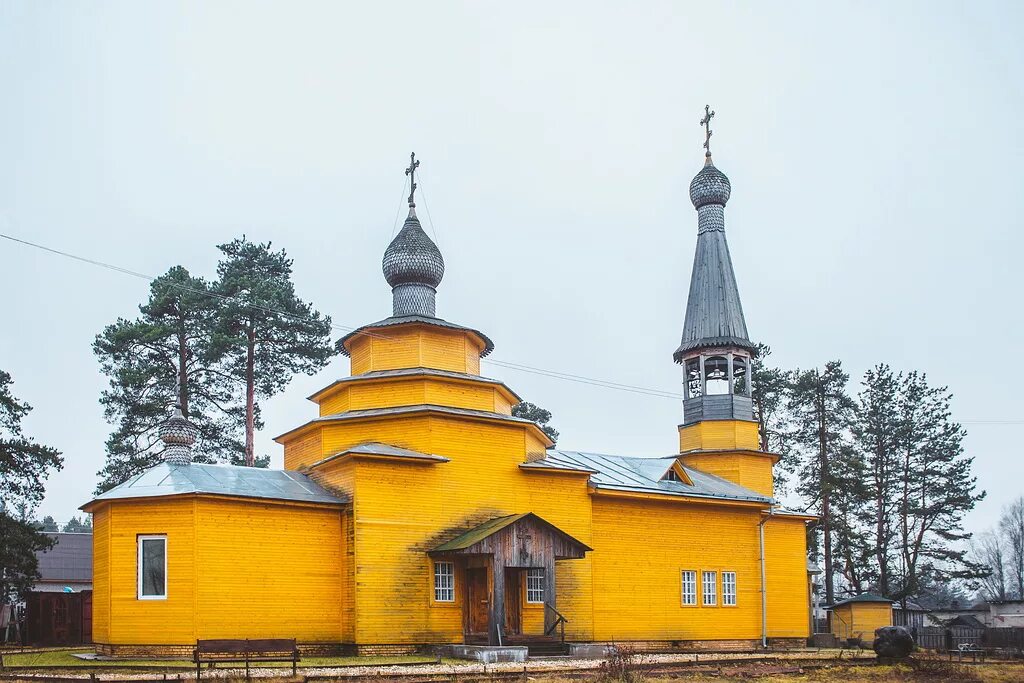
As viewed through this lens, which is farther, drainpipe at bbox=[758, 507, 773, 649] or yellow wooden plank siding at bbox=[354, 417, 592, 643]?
drainpipe at bbox=[758, 507, 773, 649]

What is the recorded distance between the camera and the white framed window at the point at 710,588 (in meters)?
28.8

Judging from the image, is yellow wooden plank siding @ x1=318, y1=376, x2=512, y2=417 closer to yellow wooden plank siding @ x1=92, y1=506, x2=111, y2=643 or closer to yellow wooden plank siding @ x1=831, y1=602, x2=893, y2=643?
yellow wooden plank siding @ x1=92, y1=506, x2=111, y2=643

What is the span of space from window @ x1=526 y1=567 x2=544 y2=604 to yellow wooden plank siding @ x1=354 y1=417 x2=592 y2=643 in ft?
1.41

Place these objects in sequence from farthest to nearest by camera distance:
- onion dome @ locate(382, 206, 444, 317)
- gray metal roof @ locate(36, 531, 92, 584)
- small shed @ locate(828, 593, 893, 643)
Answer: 1. gray metal roof @ locate(36, 531, 92, 584)
2. small shed @ locate(828, 593, 893, 643)
3. onion dome @ locate(382, 206, 444, 317)

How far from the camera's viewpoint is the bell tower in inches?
1282

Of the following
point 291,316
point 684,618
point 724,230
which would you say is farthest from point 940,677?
point 291,316

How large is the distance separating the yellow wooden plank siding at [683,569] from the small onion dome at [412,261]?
7.08m

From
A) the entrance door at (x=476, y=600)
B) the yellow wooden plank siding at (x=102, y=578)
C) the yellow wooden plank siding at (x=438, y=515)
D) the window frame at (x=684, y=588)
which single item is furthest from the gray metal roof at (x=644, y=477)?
the yellow wooden plank siding at (x=102, y=578)

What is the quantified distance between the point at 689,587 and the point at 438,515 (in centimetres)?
816

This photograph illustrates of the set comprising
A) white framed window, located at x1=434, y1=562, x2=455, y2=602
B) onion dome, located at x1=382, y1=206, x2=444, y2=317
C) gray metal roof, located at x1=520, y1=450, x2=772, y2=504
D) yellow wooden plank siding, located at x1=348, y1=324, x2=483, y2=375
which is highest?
onion dome, located at x1=382, y1=206, x2=444, y2=317

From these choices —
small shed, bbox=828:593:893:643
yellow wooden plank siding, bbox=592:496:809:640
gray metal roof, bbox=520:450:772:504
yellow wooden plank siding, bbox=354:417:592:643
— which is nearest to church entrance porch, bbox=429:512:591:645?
yellow wooden plank siding, bbox=354:417:592:643

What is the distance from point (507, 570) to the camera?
82.0 ft

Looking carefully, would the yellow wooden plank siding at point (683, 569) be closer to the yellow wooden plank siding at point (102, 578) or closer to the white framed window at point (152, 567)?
the white framed window at point (152, 567)

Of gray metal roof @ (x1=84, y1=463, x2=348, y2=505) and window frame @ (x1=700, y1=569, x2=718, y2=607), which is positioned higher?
gray metal roof @ (x1=84, y1=463, x2=348, y2=505)
